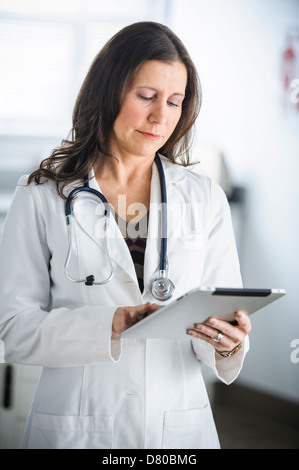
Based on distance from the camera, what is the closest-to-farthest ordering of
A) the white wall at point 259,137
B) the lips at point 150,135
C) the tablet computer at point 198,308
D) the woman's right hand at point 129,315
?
the tablet computer at point 198,308, the woman's right hand at point 129,315, the lips at point 150,135, the white wall at point 259,137

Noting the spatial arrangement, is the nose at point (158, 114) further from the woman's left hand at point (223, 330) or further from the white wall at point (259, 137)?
the white wall at point (259, 137)

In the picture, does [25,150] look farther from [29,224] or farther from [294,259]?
[29,224]

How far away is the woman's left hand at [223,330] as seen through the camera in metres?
0.86

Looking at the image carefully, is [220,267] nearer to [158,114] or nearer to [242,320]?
[242,320]

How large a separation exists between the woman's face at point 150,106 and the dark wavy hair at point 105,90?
0.02 meters

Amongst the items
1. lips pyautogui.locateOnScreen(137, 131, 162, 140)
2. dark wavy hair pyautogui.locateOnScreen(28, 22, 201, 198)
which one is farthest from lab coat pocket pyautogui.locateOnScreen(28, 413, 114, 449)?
lips pyautogui.locateOnScreen(137, 131, 162, 140)

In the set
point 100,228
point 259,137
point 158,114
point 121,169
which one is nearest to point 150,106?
point 158,114

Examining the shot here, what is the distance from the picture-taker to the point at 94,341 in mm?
935

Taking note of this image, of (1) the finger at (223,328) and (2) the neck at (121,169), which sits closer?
(1) the finger at (223,328)

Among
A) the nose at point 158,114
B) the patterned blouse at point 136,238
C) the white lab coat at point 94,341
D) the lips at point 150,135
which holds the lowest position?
the white lab coat at point 94,341

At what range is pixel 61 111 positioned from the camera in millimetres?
2650

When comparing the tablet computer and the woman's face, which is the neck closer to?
the woman's face

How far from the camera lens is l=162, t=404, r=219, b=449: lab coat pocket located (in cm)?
100

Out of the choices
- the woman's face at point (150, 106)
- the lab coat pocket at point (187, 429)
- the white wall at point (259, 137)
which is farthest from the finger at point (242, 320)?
the white wall at point (259, 137)
